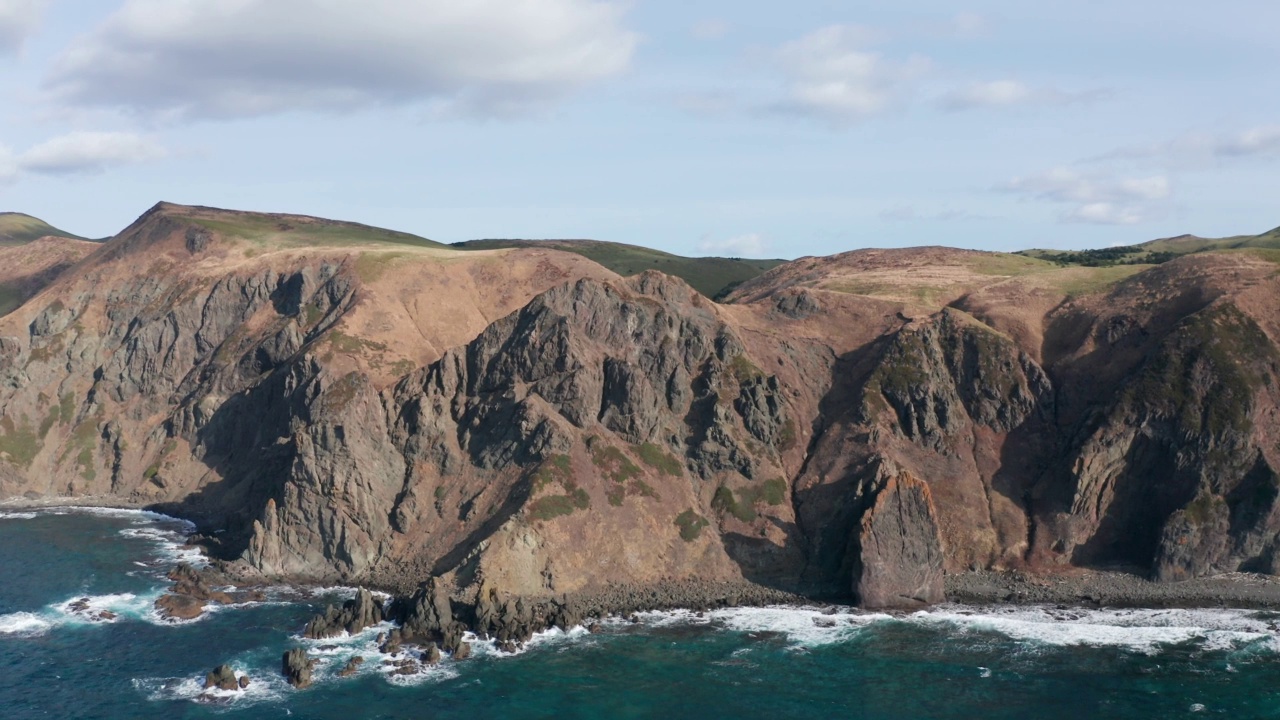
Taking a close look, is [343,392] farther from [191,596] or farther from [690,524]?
[690,524]

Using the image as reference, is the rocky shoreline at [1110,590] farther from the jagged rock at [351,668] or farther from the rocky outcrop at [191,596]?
the rocky outcrop at [191,596]

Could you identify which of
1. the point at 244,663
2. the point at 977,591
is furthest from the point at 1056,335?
the point at 244,663

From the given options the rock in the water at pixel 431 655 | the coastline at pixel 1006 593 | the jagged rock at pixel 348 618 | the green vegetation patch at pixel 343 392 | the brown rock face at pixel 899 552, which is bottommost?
the rock in the water at pixel 431 655

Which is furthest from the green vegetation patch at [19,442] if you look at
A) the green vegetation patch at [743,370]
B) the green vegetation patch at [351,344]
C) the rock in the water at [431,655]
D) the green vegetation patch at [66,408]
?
the green vegetation patch at [743,370]

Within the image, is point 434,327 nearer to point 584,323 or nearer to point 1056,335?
point 584,323

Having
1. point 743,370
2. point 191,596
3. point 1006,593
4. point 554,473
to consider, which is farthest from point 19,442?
point 1006,593
